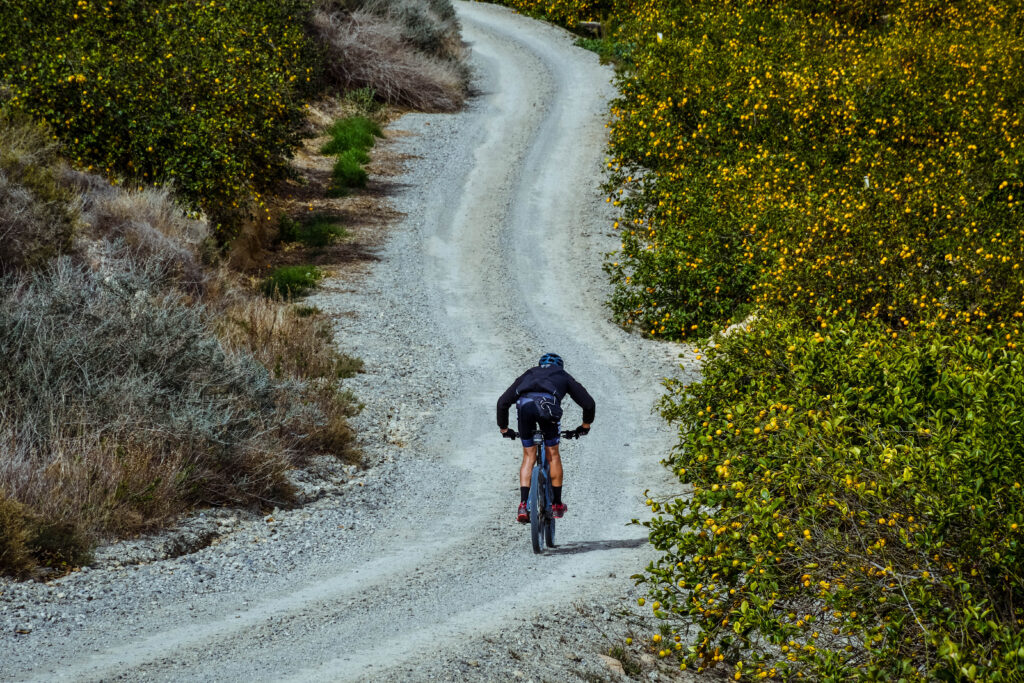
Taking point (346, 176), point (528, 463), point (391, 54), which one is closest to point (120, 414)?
point (528, 463)

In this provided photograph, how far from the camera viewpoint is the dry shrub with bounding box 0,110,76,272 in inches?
520

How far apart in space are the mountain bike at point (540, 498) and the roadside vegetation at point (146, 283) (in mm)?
3052

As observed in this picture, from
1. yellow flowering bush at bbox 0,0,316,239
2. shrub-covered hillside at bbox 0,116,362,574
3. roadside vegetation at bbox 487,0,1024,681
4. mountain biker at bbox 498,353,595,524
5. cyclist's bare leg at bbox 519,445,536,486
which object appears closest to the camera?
roadside vegetation at bbox 487,0,1024,681

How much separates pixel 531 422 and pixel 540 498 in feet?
2.33

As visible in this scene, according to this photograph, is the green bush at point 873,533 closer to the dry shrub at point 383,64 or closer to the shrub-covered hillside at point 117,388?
the shrub-covered hillside at point 117,388

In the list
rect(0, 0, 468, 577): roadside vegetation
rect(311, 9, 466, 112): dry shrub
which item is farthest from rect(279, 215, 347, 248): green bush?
rect(311, 9, 466, 112): dry shrub

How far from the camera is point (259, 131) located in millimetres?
20688

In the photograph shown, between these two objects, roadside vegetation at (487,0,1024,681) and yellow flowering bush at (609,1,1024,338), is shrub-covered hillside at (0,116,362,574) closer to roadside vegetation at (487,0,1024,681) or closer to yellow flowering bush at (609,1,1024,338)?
roadside vegetation at (487,0,1024,681)

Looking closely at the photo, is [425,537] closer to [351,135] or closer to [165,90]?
[165,90]

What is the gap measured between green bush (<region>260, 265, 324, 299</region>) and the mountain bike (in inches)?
414

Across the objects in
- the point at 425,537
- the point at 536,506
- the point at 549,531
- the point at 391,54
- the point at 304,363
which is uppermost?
the point at 391,54

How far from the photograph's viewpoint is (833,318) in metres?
13.2

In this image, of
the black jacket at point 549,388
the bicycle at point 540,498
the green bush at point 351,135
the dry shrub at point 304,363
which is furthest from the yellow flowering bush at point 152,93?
the bicycle at point 540,498

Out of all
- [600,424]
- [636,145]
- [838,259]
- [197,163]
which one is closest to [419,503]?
[600,424]
